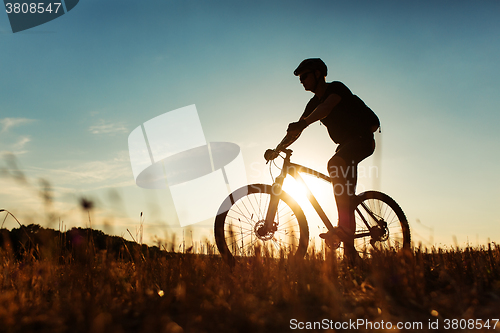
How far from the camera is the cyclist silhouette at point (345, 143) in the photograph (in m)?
4.17

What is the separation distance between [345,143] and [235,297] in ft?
8.70

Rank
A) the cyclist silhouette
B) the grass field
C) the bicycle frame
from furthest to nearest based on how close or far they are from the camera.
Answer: the bicycle frame → the cyclist silhouette → the grass field

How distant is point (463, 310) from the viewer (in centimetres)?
226

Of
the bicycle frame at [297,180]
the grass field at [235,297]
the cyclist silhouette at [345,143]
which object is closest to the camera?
the grass field at [235,297]

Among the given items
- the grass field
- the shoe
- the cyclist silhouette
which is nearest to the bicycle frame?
the shoe

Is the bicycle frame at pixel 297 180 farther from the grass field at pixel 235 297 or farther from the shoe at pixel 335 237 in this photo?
the grass field at pixel 235 297

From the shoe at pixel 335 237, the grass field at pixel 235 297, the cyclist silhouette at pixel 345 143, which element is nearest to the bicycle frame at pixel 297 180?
the shoe at pixel 335 237

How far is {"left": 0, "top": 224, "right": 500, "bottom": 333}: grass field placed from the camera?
6.40 feet

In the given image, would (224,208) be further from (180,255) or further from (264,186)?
(180,255)

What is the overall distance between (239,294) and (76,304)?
1.06 m

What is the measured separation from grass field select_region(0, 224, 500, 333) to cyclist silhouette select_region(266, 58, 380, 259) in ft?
2.63

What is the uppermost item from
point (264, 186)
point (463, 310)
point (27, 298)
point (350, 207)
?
point (264, 186)

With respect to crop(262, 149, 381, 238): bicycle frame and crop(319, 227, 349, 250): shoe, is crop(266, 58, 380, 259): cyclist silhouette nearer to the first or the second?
crop(319, 227, 349, 250): shoe

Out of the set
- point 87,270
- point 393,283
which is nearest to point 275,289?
point 393,283
